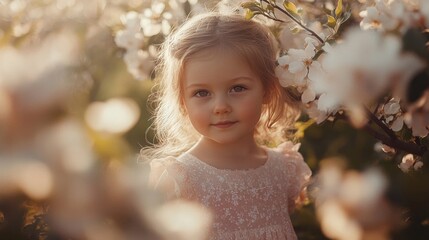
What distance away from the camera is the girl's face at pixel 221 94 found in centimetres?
181

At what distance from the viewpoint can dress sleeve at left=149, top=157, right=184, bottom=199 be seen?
6.14 ft

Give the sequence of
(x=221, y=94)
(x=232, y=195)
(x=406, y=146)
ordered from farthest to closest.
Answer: (x=232, y=195)
(x=221, y=94)
(x=406, y=146)

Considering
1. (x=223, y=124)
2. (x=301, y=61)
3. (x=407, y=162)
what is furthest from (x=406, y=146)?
(x=223, y=124)

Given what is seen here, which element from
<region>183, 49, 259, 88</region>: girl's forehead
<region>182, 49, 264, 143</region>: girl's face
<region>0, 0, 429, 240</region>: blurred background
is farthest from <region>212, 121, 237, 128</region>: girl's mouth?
<region>0, 0, 429, 240</region>: blurred background

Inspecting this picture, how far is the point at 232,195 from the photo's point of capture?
1943 mm

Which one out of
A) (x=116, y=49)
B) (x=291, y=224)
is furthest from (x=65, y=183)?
(x=116, y=49)

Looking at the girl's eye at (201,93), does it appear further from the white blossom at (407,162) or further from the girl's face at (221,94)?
the white blossom at (407,162)

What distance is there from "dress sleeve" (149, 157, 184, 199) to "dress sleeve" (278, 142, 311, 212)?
36 cm

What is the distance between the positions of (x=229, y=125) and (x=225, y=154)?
0.15m

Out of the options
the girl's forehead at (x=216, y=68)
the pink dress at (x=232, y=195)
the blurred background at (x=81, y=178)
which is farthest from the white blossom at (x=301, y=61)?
the blurred background at (x=81, y=178)

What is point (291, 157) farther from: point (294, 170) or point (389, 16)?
point (389, 16)

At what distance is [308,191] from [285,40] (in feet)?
1.48

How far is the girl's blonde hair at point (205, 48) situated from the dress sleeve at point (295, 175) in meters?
0.09

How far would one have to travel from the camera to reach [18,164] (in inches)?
21.4
